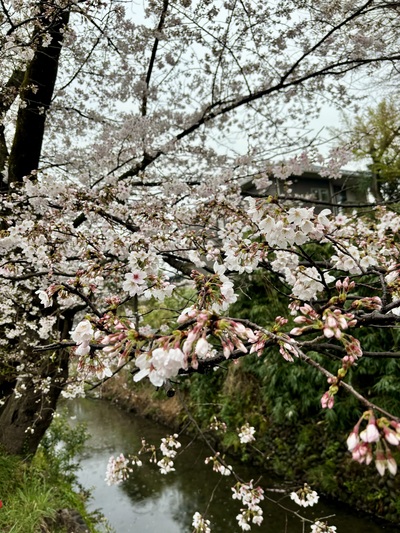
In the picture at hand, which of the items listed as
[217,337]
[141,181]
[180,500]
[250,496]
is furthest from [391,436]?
[180,500]

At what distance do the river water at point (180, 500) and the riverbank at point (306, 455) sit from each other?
0.66 ft

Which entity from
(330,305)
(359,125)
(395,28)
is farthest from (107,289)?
(359,125)

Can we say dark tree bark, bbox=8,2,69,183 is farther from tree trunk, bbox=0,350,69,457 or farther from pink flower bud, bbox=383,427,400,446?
pink flower bud, bbox=383,427,400,446

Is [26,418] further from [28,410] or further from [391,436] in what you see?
[391,436]

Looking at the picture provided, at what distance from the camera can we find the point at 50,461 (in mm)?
5730

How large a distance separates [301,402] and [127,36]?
5.99m

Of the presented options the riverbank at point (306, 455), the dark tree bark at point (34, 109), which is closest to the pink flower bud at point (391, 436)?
the riverbank at point (306, 455)

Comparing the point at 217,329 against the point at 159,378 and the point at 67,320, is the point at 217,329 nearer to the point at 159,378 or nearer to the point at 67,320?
the point at 159,378

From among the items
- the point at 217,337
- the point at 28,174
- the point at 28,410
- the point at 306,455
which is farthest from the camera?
the point at 306,455

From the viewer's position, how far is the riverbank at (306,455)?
4.85 meters

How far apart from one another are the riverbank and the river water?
203mm

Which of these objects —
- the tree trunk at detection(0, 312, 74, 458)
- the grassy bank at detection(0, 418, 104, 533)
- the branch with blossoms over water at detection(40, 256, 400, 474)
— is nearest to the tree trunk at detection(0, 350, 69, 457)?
the tree trunk at detection(0, 312, 74, 458)

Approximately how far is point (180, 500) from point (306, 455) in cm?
224

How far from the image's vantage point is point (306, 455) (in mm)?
5902
